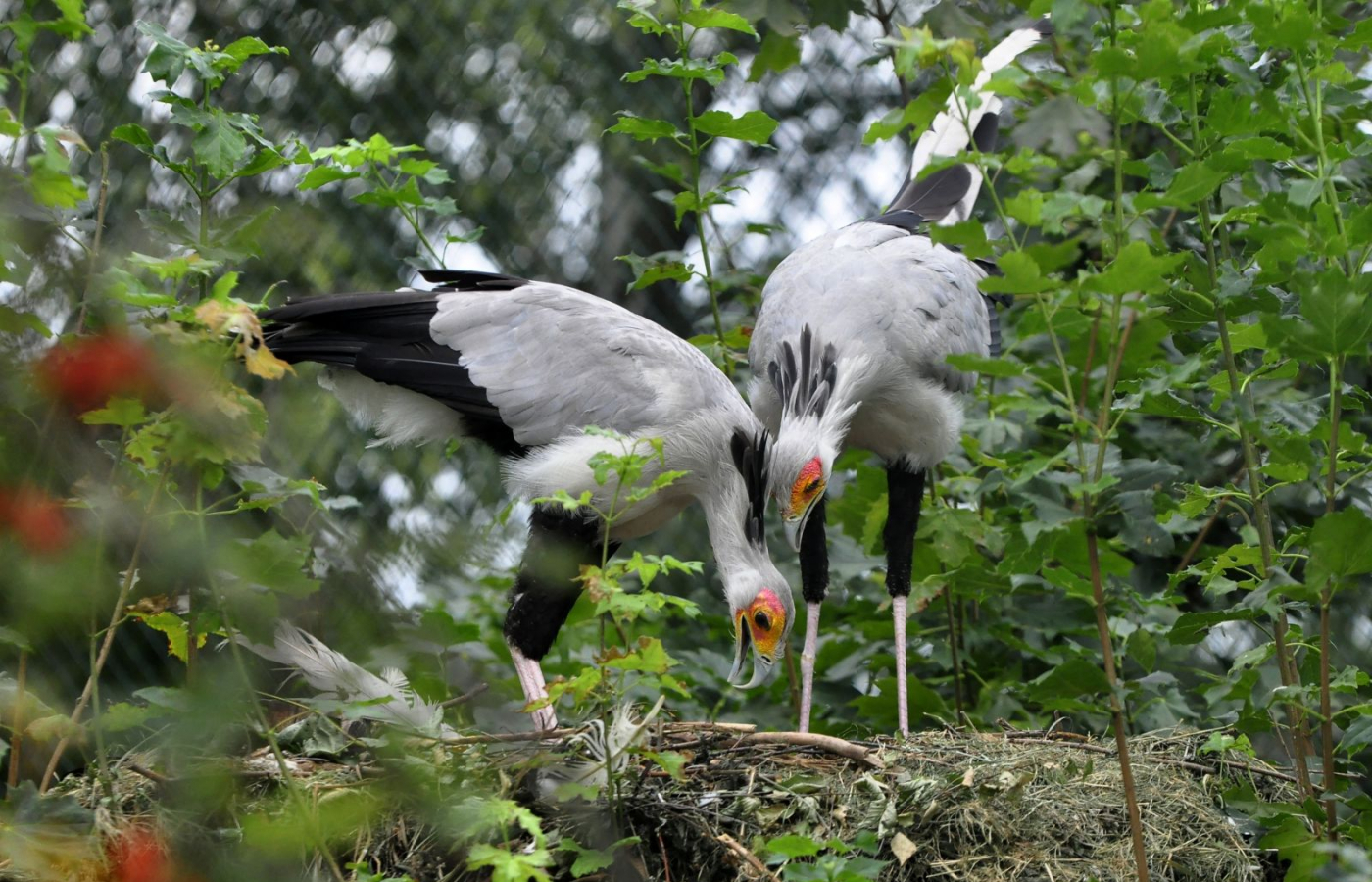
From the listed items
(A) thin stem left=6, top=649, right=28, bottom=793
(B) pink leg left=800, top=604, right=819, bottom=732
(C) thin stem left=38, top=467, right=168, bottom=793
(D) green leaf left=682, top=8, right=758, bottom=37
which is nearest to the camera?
(C) thin stem left=38, top=467, right=168, bottom=793

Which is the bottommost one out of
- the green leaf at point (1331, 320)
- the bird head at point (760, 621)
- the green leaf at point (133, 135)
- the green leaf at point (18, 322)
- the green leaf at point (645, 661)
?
the bird head at point (760, 621)

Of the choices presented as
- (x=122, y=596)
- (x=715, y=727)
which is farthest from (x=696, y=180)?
(x=122, y=596)

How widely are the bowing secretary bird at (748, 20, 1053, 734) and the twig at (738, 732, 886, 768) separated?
652 millimetres

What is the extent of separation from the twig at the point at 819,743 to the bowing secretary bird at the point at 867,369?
652mm

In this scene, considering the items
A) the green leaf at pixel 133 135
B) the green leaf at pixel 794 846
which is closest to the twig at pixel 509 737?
the green leaf at pixel 794 846

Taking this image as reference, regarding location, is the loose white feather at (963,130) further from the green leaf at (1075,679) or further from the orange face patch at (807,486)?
the green leaf at (1075,679)

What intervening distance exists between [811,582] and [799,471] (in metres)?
0.59

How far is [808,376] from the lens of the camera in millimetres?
3574

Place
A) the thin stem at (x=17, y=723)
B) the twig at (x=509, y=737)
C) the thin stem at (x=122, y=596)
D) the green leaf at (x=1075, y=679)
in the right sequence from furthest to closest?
the twig at (x=509, y=737) < the green leaf at (x=1075, y=679) < the thin stem at (x=17, y=723) < the thin stem at (x=122, y=596)

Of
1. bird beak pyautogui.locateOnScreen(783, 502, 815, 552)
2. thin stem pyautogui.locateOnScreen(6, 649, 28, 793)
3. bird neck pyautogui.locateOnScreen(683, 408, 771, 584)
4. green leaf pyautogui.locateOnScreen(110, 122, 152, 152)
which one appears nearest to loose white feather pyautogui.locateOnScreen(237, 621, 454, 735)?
thin stem pyautogui.locateOnScreen(6, 649, 28, 793)

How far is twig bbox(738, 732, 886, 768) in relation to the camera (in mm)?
2949

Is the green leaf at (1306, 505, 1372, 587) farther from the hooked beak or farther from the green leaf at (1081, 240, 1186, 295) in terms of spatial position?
the hooked beak

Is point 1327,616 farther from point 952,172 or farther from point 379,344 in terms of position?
point 952,172

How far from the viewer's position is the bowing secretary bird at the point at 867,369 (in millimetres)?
3520
